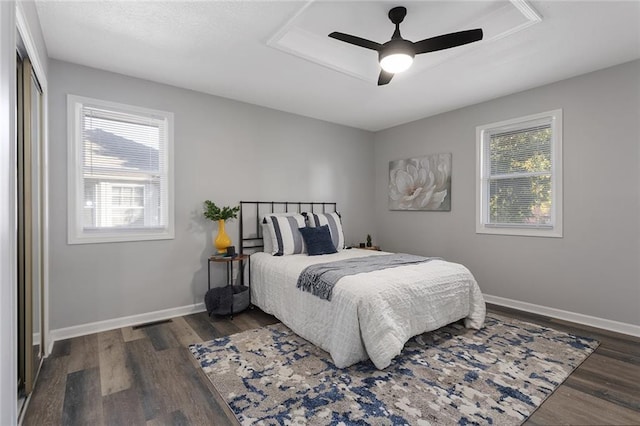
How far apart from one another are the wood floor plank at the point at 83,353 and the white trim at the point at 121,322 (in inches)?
3.0

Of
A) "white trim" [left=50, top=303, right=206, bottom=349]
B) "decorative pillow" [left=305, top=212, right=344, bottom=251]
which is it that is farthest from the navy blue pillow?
"white trim" [left=50, top=303, right=206, bottom=349]

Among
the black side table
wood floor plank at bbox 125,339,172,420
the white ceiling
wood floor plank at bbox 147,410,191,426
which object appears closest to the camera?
wood floor plank at bbox 147,410,191,426

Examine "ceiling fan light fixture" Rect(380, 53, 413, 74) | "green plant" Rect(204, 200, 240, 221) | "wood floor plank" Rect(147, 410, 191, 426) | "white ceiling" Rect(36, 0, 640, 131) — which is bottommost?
"wood floor plank" Rect(147, 410, 191, 426)

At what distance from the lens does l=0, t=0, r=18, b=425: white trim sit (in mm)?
1226

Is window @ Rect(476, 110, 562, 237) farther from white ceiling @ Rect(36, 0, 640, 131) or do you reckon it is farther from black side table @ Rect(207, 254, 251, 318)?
black side table @ Rect(207, 254, 251, 318)

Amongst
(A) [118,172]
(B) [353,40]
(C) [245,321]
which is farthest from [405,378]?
(A) [118,172]

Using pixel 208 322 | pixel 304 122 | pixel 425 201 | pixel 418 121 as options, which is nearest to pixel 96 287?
pixel 208 322

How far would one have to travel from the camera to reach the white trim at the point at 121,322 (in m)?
2.90

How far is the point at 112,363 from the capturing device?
2.44 meters

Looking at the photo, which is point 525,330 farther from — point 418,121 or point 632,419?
point 418,121

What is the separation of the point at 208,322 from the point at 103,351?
932mm

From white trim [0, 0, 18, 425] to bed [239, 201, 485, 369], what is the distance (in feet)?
5.86

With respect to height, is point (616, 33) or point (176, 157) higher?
point (616, 33)

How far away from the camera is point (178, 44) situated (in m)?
2.63
